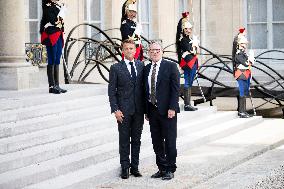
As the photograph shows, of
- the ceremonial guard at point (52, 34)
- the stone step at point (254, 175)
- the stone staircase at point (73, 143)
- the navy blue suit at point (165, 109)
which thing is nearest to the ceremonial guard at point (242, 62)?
the stone staircase at point (73, 143)

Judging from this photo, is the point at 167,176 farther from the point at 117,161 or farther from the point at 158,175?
the point at 117,161

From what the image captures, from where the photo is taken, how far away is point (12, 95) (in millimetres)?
12266

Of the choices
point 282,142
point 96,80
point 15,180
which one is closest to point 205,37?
point 96,80

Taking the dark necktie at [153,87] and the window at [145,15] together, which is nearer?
the dark necktie at [153,87]

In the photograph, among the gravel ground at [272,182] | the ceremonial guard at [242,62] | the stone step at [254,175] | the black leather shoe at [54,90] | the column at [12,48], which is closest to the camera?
the gravel ground at [272,182]

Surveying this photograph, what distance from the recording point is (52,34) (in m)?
12.8

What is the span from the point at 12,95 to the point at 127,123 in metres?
Result: 3.24

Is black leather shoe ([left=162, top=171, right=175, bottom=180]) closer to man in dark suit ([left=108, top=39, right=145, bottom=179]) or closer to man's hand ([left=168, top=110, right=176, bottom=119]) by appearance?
man in dark suit ([left=108, top=39, right=145, bottom=179])

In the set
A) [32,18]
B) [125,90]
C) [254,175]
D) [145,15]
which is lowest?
[254,175]

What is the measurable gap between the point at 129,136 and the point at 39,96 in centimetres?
283

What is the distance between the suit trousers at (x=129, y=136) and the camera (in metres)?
9.68

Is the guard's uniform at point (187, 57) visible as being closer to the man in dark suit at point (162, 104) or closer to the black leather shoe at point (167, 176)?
the man in dark suit at point (162, 104)

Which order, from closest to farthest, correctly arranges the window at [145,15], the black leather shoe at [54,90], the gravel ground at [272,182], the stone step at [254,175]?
the gravel ground at [272,182], the stone step at [254,175], the black leather shoe at [54,90], the window at [145,15]

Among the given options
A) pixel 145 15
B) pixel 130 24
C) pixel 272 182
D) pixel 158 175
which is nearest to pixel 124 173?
pixel 158 175
